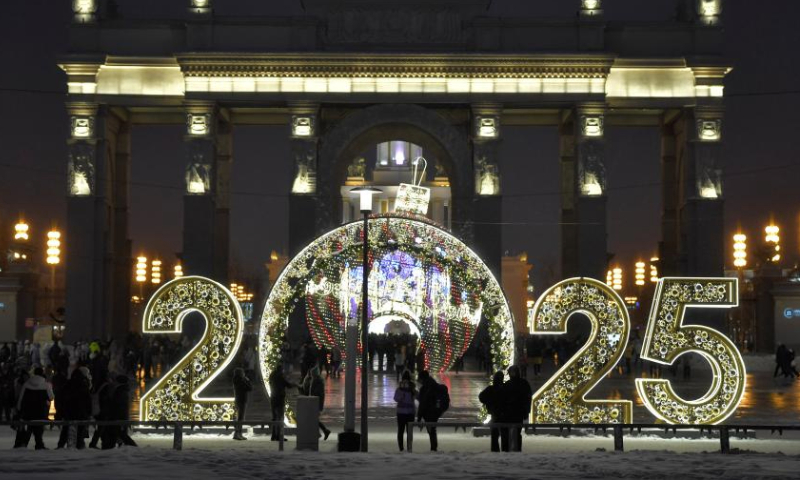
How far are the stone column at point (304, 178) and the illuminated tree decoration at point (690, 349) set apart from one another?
36705mm

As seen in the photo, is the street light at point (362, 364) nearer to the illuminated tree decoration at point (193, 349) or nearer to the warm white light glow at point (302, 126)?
the illuminated tree decoration at point (193, 349)

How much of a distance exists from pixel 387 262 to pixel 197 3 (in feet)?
102

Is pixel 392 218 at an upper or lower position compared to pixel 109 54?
lower

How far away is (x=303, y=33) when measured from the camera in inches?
2480

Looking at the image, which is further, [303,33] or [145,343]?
[303,33]

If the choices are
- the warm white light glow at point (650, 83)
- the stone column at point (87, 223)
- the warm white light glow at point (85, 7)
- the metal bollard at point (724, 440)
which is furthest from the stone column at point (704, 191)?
the metal bollard at point (724, 440)

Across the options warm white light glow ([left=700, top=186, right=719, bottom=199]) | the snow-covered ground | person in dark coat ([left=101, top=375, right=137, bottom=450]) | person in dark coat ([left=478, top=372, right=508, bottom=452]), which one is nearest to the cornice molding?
warm white light glow ([left=700, top=186, right=719, bottom=199])

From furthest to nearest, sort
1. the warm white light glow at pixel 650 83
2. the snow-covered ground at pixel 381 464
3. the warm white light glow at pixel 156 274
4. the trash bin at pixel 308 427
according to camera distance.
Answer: the warm white light glow at pixel 156 274 → the warm white light glow at pixel 650 83 → the trash bin at pixel 308 427 → the snow-covered ground at pixel 381 464

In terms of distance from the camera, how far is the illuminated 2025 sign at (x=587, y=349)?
85.6 ft

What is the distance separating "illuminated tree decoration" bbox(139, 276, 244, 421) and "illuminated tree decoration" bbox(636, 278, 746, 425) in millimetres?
7833

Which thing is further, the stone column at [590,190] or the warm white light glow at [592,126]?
the warm white light glow at [592,126]

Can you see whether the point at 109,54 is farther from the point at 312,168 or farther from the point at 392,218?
the point at 392,218

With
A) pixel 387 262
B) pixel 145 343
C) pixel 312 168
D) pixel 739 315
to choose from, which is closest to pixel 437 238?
pixel 387 262

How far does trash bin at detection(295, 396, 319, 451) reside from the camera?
77.5 feet
